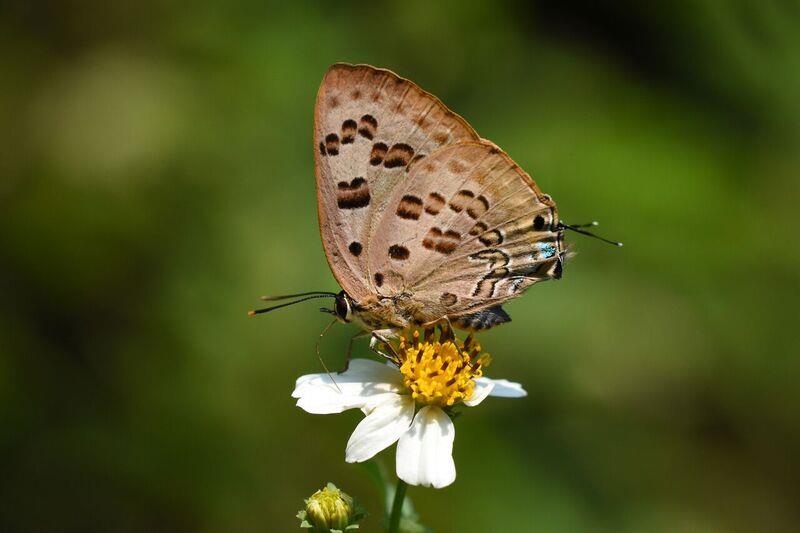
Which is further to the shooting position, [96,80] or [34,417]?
[96,80]

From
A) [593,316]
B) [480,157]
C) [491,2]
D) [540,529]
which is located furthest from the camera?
[491,2]

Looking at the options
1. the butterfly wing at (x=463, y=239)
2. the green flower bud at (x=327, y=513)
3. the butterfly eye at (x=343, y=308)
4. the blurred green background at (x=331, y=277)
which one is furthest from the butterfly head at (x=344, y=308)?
the blurred green background at (x=331, y=277)

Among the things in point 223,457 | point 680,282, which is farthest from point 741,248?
point 223,457

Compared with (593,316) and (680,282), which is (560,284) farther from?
(680,282)

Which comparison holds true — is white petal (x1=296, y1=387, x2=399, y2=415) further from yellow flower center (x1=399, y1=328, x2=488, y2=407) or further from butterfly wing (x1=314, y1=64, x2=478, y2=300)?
butterfly wing (x1=314, y1=64, x2=478, y2=300)

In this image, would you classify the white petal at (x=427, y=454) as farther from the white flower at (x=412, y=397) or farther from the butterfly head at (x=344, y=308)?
the butterfly head at (x=344, y=308)

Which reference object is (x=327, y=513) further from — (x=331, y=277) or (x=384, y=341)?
(x=331, y=277)
